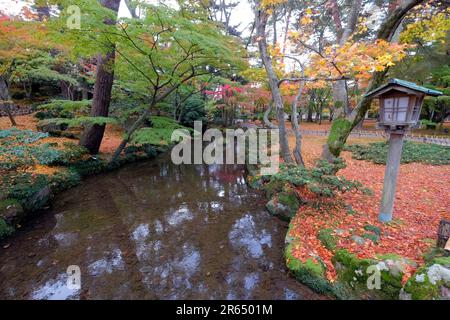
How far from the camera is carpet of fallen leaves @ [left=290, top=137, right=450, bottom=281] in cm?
Result: 371

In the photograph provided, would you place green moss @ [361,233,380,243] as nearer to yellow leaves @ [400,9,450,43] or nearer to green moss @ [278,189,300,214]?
green moss @ [278,189,300,214]

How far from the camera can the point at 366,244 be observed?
3828mm

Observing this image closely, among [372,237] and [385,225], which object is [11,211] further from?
[385,225]

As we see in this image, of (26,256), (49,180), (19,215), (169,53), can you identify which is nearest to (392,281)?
(26,256)

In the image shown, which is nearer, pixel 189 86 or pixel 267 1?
pixel 267 1

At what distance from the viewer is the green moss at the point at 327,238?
4008 mm

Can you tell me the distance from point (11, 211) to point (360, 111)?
28.2 ft

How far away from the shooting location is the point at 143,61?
26.0 ft

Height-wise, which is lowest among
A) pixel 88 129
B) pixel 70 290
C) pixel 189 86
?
pixel 70 290

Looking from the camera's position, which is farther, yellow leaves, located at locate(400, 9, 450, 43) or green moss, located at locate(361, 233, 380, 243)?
yellow leaves, located at locate(400, 9, 450, 43)

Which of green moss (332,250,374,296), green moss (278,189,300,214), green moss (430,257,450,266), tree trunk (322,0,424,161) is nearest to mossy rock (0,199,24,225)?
green moss (278,189,300,214)

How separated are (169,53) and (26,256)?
21.4 ft

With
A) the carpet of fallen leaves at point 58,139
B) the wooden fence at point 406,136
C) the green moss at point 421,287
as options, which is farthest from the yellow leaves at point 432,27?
the carpet of fallen leaves at point 58,139

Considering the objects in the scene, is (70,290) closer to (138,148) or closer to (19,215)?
(19,215)
